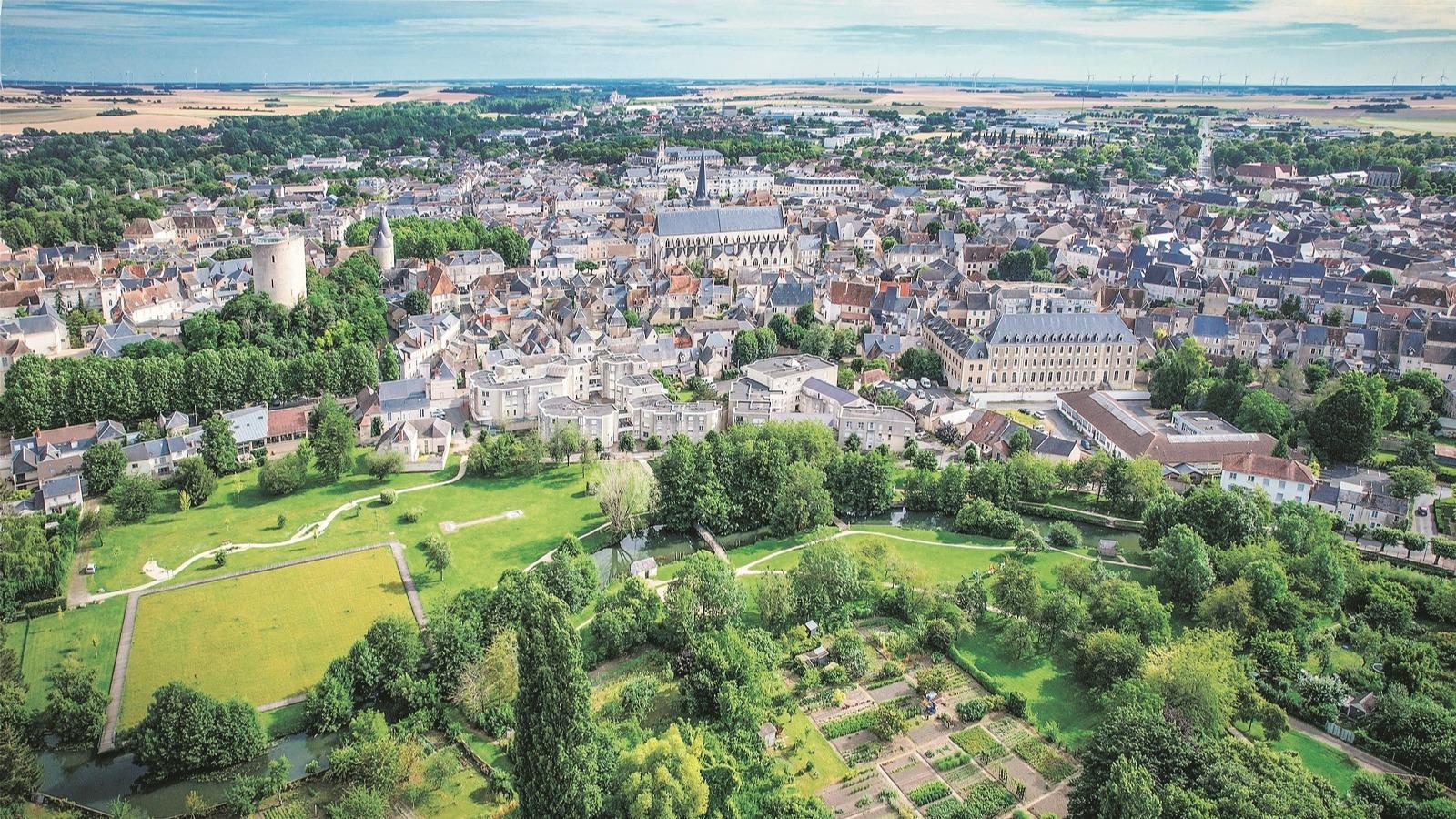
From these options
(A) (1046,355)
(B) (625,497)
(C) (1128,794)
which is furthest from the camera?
(A) (1046,355)

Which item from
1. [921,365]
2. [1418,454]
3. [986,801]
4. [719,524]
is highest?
[921,365]

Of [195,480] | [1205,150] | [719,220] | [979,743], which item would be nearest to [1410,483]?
[979,743]

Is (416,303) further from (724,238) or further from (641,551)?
(724,238)

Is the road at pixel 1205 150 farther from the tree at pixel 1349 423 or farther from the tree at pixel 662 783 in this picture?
the tree at pixel 662 783

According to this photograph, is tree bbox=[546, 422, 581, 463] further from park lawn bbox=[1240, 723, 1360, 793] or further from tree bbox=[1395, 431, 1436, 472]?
tree bbox=[1395, 431, 1436, 472]

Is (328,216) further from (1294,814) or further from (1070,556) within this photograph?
(1294,814)

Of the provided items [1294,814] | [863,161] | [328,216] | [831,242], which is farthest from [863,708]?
[863,161]
